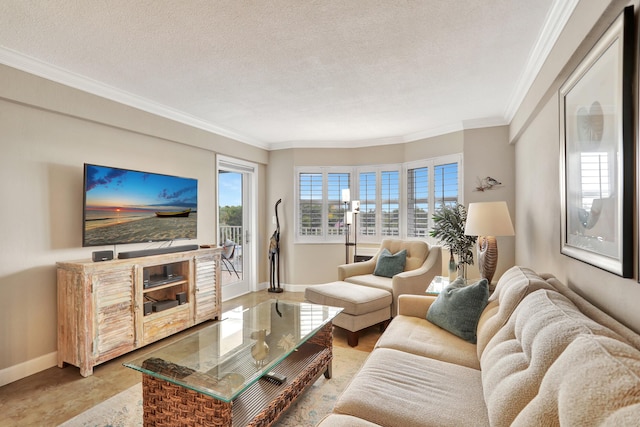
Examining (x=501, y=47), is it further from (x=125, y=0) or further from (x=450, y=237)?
(x=125, y=0)

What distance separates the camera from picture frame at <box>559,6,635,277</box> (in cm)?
113

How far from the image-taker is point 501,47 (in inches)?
90.9

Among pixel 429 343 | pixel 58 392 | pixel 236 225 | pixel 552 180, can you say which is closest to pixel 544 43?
pixel 552 180

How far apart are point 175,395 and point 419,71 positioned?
113 inches

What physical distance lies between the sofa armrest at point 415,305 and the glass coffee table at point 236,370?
536 mm

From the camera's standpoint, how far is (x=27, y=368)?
2.50 metres

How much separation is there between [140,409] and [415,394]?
1813 millimetres

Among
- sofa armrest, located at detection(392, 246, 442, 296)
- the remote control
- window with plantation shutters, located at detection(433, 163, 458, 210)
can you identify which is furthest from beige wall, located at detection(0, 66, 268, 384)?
window with plantation shutters, located at detection(433, 163, 458, 210)

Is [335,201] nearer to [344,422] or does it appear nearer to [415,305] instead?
[415,305]

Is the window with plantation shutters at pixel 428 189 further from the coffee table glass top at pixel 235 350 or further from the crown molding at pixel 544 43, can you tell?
the coffee table glass top at pixel 235 350

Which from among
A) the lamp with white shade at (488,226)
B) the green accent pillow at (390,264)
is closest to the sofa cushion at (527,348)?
the lamp with white shade at (488,226)

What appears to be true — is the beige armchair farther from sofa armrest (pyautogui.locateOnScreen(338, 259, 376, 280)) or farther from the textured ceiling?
the textured ceiling

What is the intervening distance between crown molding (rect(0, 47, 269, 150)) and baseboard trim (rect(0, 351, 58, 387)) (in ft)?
7.57

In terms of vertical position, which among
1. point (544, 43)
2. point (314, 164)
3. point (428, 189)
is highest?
point (544, 43)
